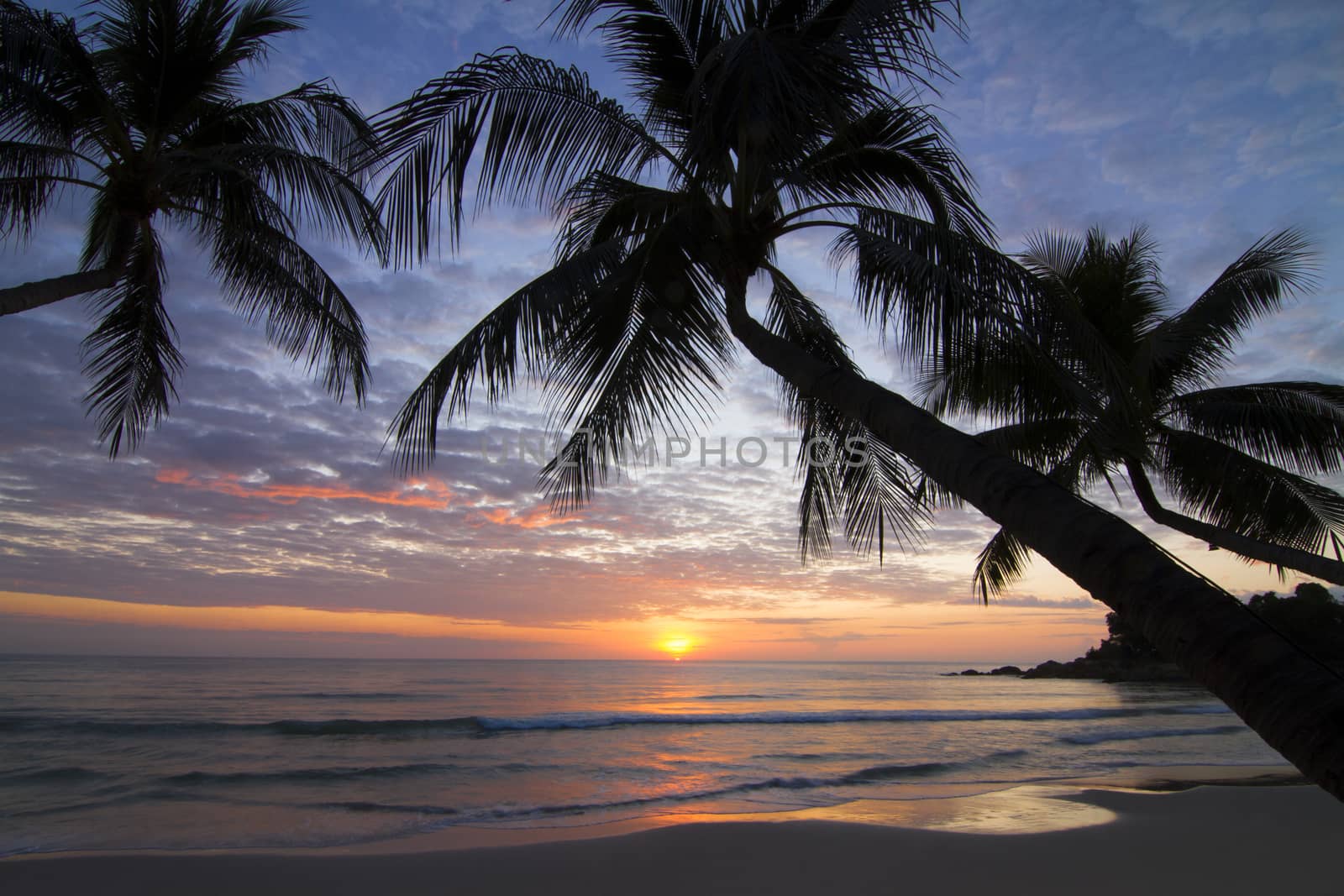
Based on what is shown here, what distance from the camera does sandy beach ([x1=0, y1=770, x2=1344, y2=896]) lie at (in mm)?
5641

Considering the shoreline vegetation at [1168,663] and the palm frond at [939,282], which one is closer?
the palm frond at [939,282]

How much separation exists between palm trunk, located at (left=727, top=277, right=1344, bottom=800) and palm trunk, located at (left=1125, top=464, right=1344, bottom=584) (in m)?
7.23

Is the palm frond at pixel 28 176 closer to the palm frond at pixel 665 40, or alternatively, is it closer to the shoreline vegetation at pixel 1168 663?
the palm frond at pixel 665 40

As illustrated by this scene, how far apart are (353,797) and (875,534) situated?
7458 millimetres

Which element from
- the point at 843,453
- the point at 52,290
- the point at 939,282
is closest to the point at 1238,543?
the point at 843,453

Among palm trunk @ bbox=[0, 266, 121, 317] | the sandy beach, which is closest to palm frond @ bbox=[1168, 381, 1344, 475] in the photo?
the sandy beach

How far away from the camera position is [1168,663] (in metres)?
15.0

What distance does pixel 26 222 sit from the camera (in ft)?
21.0

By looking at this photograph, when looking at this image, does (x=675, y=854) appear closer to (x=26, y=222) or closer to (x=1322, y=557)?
(x=1322, y=557)

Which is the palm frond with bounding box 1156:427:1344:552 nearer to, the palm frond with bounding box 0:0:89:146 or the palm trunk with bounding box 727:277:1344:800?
the palm trunk with bounding box 727:277:1344:800

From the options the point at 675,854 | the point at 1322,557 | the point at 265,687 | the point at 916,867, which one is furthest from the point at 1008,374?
the point at 265,687

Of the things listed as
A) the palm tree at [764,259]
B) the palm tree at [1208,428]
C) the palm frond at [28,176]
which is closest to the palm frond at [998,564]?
the palm tree at [1208,428]

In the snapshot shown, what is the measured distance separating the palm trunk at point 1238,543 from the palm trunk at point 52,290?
33.9 ft

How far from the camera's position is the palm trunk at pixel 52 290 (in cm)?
497
